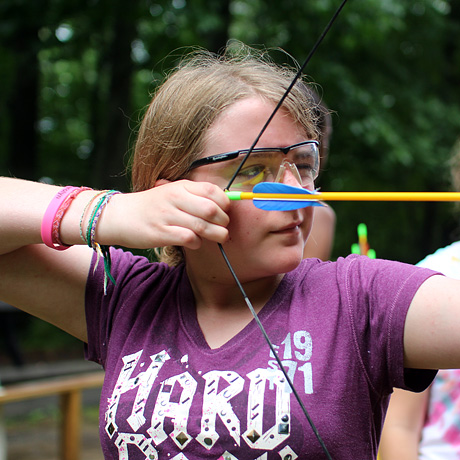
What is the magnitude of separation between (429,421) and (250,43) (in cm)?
604

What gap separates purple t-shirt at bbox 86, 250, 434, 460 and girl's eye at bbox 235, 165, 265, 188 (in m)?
0.22

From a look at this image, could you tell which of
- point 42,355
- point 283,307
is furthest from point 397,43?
point 283,307

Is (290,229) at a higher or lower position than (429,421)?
higher

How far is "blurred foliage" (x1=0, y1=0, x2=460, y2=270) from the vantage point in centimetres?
610

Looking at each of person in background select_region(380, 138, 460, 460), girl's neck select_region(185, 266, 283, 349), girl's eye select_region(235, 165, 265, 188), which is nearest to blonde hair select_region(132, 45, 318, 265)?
girl's eye select_region(235, 165, 265, 188)

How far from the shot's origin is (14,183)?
1.32 m

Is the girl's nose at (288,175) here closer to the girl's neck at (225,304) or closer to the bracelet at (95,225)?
the girl's neck at (225,304)

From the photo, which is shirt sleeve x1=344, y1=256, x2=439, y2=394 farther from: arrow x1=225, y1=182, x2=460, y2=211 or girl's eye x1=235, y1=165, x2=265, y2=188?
girl's eye x1=235, y1=165, x2=265, y2=188

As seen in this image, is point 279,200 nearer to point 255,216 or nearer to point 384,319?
point 255,216

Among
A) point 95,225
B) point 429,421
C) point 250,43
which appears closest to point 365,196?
point 95,225

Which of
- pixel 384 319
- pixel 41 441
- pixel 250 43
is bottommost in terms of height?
pixel 41 441

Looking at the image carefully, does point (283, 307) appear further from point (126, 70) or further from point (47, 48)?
point (126, 70)

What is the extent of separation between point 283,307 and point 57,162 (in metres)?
10.2

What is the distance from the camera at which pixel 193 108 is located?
125cm
